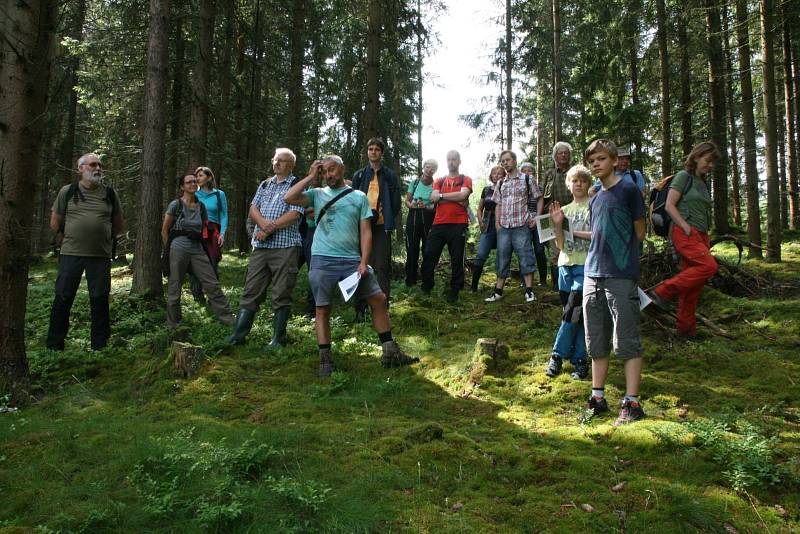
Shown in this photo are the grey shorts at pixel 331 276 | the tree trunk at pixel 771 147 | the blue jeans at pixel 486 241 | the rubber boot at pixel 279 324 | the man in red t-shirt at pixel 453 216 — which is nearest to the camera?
the grey shorts at pixel 331 276

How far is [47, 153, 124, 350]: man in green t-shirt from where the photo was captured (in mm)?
6258

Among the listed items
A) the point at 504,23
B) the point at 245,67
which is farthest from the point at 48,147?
the point at 504,23

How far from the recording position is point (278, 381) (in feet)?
17.7

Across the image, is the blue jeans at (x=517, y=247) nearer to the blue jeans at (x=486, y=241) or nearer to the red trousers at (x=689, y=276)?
the blue jeans at (x=486, y=241)

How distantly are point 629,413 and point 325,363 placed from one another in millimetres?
2917

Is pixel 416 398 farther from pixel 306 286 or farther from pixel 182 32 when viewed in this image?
pixel 182 32

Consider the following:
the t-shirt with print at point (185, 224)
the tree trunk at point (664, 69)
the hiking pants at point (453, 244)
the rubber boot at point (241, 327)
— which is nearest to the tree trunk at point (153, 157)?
the t-shirt with print at point (185, 224)

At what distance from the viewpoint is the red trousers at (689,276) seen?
5906mm

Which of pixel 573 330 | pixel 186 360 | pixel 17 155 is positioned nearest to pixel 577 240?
pixel 573 330

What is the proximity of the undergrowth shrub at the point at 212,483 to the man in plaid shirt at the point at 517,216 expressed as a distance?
5.69 m

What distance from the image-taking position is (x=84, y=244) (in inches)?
247

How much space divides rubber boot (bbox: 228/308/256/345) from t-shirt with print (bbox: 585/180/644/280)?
→ 404 centimetres

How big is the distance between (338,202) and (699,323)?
4816 mm

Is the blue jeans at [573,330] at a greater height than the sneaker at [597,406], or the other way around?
the blue jeans at [573,330]
